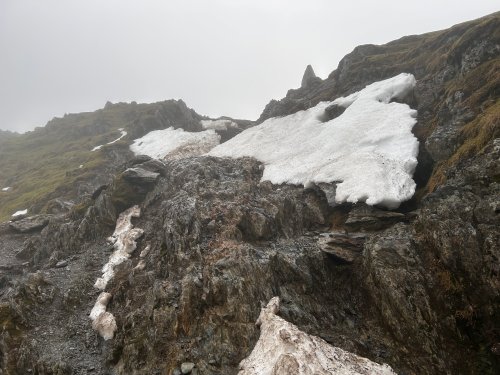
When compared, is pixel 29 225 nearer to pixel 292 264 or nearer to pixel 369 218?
pixel 292 264

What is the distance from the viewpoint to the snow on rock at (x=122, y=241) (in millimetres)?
31594

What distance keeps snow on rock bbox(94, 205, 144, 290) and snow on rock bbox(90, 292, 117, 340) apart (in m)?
2.57

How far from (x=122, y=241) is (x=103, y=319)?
11757 mm

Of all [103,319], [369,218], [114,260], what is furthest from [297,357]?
[114,260]

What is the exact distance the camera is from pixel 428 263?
2078cm

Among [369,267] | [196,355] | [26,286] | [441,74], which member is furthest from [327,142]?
[26,286]

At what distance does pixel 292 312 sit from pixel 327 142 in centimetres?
2392

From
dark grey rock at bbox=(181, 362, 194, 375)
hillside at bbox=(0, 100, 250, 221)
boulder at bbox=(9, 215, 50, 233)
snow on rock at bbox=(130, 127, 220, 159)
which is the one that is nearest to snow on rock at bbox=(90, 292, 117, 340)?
dark grey rock at bbox=(181, 362, 194, 375)

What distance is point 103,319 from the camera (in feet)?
83.6

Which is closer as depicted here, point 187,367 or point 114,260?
point 187,367

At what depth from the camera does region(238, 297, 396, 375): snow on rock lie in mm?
16609

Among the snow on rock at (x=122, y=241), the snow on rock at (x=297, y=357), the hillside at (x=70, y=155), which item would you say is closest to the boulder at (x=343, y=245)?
the snow on rock at (x=297, y=357)

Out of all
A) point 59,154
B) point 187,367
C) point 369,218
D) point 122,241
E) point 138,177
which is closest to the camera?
point 187,367

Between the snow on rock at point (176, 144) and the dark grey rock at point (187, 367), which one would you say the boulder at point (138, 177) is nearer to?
the snow on rock at point (176, 144)
